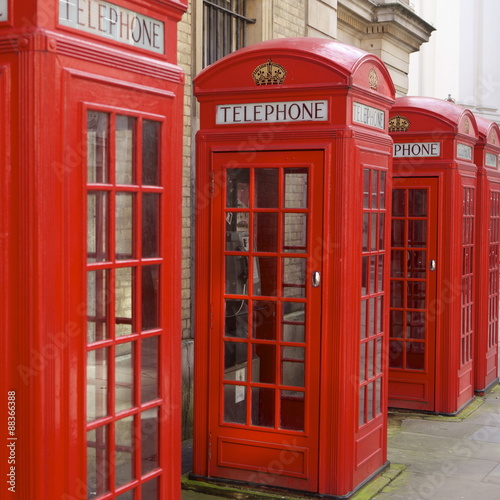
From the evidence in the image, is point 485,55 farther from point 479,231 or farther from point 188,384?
point 188,384

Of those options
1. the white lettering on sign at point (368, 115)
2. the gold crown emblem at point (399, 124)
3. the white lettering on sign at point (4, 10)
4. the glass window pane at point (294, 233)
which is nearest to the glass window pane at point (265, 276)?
the glass window pane at point (294, 233)

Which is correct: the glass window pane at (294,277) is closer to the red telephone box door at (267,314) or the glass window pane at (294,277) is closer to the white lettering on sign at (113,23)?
the red telephone box door at (267,314)

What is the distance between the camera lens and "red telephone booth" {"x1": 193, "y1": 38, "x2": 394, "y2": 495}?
5.17 meters

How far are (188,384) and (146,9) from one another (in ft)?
13.2

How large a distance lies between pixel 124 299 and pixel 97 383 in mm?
353

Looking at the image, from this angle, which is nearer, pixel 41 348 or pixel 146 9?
pixel 41 348

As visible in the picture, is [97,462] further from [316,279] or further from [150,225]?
[316,279]

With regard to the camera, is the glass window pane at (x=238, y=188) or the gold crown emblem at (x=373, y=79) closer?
the glass window pane at (x=238, y=188)

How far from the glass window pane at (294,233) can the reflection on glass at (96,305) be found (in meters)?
2.18

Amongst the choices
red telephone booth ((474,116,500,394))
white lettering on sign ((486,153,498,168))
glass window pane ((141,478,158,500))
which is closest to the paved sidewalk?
red telephone booth ((474,116,500,394))

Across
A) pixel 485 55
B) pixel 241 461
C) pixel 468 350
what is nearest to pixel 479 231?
pixel 468 350

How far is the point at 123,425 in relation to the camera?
3.42 metres

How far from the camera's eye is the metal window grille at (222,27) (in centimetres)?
762

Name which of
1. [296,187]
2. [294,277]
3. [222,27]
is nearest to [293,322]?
[294,277]
